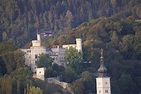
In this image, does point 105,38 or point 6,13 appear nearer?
point 105,38

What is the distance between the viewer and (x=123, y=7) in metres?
174

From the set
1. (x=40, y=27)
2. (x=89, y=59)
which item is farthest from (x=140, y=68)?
(x=40, y=27)

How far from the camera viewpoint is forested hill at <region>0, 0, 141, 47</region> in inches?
6599

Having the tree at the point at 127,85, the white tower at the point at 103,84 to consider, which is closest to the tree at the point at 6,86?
the white tower at the point at 103,84

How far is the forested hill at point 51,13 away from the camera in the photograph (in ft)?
550

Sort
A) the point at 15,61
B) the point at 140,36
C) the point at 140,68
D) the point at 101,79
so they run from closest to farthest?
the point at 101,79 < the point at 15,61 < the point at 140,68 < the point at 140,36

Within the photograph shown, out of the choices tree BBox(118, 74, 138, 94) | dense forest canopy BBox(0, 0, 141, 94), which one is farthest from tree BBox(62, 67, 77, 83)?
tree BBox(118, 74, 138, 94)

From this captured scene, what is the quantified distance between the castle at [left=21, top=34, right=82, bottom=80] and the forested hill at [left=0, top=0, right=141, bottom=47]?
41.5m

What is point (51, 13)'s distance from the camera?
177 metres

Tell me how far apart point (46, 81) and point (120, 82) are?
929cm

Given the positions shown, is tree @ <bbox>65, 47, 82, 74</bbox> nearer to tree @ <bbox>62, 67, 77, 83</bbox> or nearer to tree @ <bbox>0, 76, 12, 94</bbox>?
tree @ <bbox>62, 67, 77, 83</bbox>

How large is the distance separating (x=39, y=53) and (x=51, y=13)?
60311 millimetres

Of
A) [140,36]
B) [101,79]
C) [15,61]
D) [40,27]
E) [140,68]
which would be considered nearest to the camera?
[101,79]

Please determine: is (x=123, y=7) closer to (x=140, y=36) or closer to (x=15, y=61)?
(x=140, y=36)
